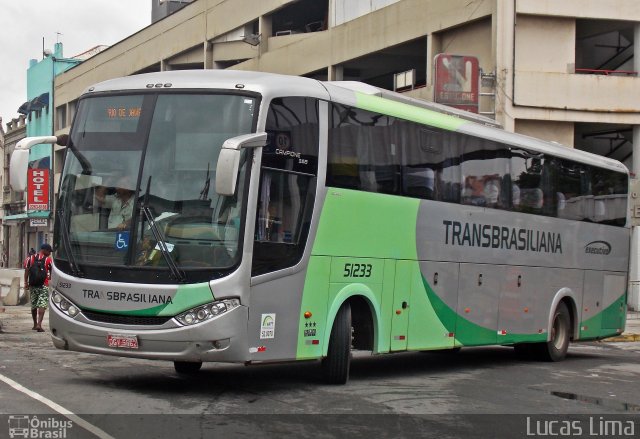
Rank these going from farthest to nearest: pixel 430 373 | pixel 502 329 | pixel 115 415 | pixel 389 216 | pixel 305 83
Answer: pixel 502 329
pixel 430 373
pixel 389 216
pixel 305 83
pixel 115 415

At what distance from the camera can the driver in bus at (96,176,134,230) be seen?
1088 cm

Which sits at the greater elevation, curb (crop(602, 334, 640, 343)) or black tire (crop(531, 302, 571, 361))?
black tire (crop(531, 302, 571, 361))

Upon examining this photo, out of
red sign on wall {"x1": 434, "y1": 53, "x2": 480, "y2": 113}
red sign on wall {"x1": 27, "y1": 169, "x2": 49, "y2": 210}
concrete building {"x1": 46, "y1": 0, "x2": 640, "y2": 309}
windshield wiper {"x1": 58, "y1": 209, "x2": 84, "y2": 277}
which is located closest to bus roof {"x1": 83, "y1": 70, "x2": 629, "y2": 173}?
windshield wiper {"x1": 58, "y1": 209, "x2": 84, "y2": 277}

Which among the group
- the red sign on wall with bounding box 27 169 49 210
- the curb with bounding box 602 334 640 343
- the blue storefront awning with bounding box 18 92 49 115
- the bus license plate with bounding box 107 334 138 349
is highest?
the blue storefront awning with bounding box 18 92 49 115

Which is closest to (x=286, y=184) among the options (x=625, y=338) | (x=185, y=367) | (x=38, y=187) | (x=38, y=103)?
(x=185, y=367)

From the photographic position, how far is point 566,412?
432 inches

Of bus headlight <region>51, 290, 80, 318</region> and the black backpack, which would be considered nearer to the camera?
bus headlight <region>51, 290, 80, 318</region>

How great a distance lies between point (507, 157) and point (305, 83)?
17.7ft

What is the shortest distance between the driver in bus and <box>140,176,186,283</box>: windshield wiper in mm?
184

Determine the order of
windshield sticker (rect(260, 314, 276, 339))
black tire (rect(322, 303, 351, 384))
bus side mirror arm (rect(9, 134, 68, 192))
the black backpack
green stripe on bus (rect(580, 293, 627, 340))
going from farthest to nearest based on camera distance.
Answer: the black backpack → green stripe on bus (rect(580, 293, 627, 340)) → black tire (rect(322, 303, 351, 384)) → bus side mirror arm (rect(9, 134, 68, 192)) → windshield sticker (rect(260, 314, 276, 339))

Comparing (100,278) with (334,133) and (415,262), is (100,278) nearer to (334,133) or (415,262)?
(334,133)

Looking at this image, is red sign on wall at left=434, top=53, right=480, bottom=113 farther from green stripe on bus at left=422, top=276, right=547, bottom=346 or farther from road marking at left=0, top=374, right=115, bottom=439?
road marking at left=0, top=374, right=115, bottom=439

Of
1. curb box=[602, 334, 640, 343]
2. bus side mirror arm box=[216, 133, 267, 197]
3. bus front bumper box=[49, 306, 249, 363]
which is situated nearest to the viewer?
bus side mirror arm box=[216, 133, 267, 197]

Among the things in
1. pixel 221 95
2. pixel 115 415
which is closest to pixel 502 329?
pixel 221 95
